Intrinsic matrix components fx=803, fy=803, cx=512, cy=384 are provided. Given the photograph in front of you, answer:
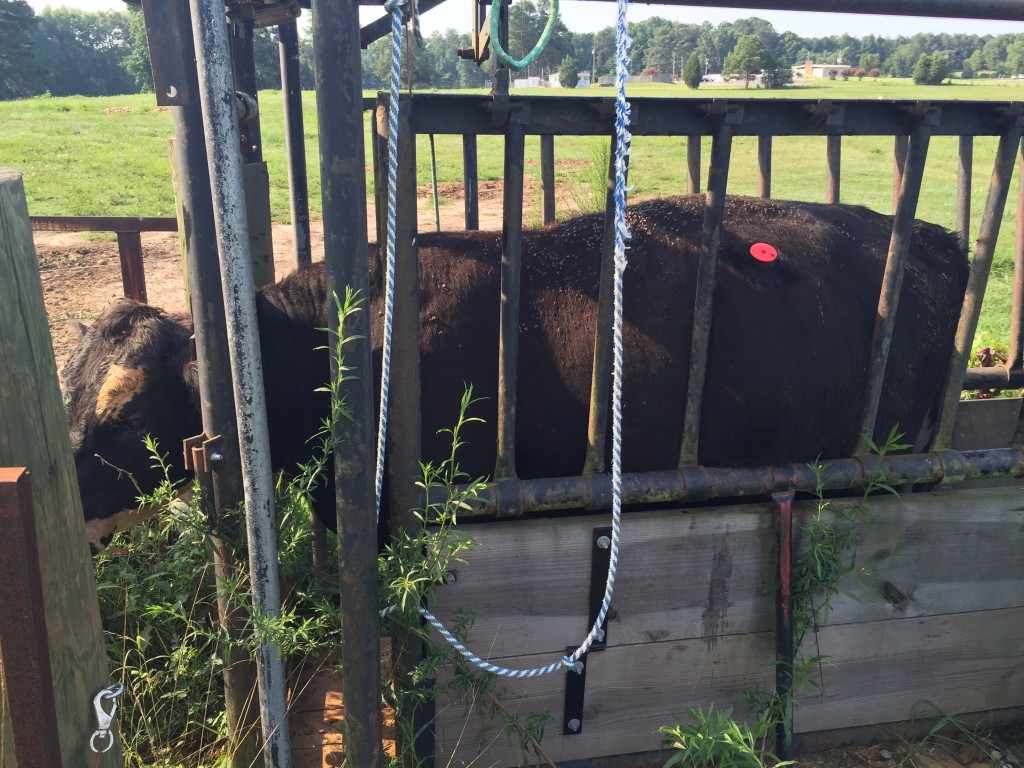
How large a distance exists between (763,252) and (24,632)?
2.90 meters

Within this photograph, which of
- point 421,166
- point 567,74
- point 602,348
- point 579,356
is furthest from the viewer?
point 567,74

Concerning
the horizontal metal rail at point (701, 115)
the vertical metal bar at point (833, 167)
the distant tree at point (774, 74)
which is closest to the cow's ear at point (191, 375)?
the horizontal metal rail at point (701, 115)

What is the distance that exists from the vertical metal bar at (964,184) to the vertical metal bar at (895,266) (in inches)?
34.4

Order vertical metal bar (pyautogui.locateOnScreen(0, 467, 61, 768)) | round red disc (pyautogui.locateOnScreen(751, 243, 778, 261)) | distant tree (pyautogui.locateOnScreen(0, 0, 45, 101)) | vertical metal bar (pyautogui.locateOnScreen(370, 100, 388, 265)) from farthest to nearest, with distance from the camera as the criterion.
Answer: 1. distant tree (pyautogui.locateOnScreen(0, 0, 45, 101))
2. round red disc (pyautogui.locateOnScreen(751, 243, 778, 261))
3. vertical metal bar (pyautogui.locateOnScreen(370, 100, 388, 265))
4. vertical metal bar (pyautogui.locateOnScreen(0, 467, 61, 768))

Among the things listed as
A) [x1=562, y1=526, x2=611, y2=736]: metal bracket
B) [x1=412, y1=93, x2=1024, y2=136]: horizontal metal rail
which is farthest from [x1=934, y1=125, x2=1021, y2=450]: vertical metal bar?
[x1=562, y1=526, x2=611, y2=736]: metal bracket

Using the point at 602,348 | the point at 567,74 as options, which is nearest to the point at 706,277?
the point at 602,348

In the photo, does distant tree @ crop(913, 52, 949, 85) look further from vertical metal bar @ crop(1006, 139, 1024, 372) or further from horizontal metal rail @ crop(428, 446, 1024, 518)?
Result: horizontal metal rail @ crop(428, 446, 1024, 518)

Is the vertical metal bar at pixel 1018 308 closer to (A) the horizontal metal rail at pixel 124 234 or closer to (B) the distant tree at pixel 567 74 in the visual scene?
(A) the horizontal metal rail at pixel 124 234

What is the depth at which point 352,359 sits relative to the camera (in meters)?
2.00

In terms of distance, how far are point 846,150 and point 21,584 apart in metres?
30.9

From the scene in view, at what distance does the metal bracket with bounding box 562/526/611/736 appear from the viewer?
2.68 m

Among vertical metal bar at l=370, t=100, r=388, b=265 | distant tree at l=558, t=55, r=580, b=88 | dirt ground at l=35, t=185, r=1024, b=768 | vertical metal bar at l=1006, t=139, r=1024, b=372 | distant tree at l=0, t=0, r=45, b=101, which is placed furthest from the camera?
distant tree at l=0, t=0, r=45, b=101

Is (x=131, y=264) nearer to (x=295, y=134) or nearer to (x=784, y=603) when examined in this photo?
(x=295, y=134)

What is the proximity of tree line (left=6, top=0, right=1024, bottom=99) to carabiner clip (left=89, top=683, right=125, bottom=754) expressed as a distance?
130 feet
